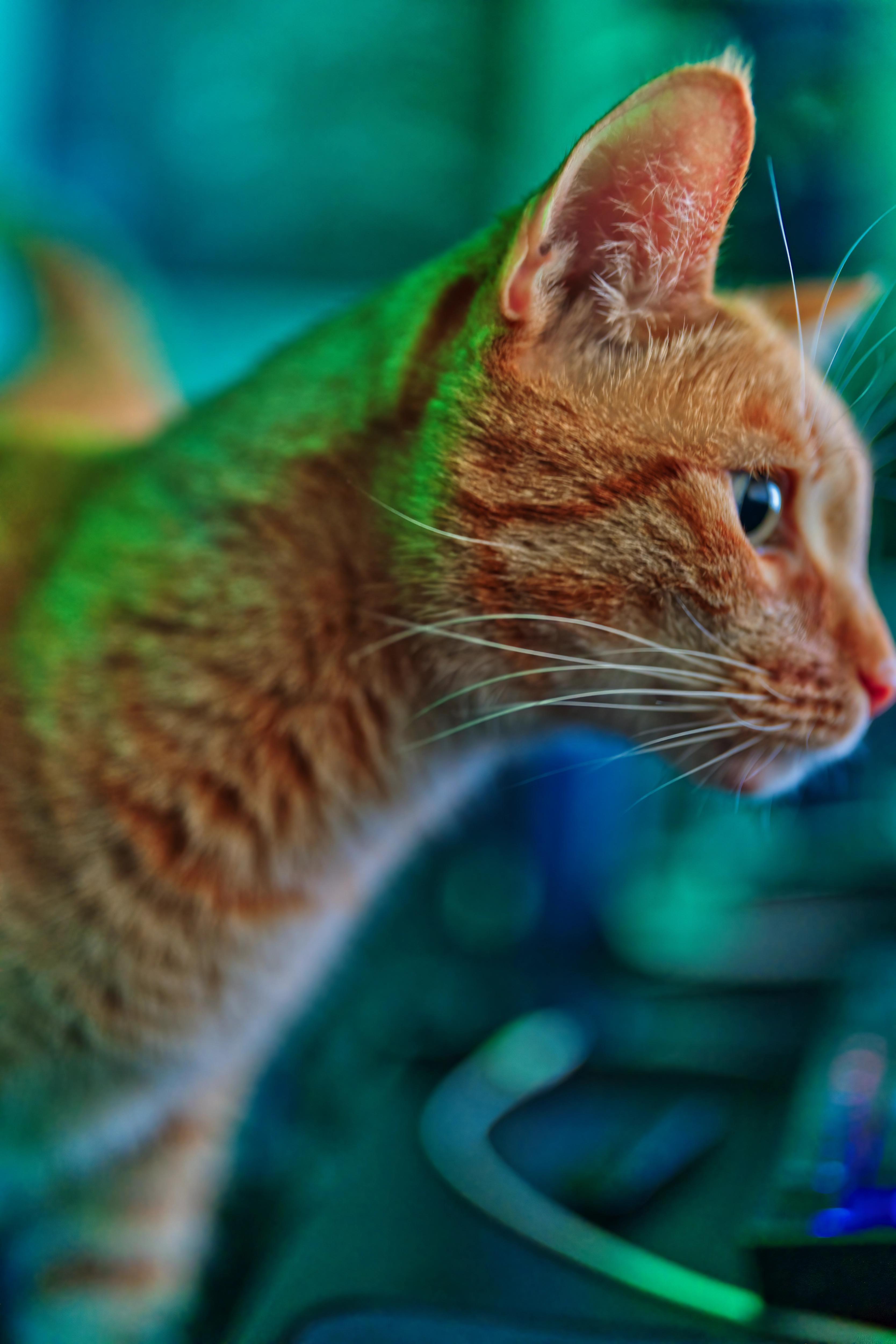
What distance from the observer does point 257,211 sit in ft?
4.21

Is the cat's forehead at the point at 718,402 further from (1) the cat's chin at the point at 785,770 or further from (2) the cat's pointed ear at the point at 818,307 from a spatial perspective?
(1) the cat's chin at the point at 785,770

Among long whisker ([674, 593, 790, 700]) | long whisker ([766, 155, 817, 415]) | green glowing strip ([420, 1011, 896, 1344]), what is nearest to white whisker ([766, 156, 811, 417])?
long whisker ([766, 155, 817, 415])

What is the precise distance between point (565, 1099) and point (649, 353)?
1.83 ft

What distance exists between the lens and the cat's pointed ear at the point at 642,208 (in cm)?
50

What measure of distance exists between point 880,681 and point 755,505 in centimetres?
14

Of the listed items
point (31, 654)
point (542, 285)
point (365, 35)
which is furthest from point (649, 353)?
point (365, 35)

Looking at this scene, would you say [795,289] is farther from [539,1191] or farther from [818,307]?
[539,1191]

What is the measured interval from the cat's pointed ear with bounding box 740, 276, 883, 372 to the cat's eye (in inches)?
5.5

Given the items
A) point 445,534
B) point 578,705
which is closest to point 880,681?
point 578,705

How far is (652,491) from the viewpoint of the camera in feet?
1.88

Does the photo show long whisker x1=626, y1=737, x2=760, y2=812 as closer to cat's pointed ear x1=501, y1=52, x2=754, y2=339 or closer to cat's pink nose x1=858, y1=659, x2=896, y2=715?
cat's pink nose x1=858, y1=659, x2=896, y2=715

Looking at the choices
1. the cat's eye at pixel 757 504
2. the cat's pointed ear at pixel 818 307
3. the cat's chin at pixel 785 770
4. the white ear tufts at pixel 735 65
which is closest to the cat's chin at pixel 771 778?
the cat's chin at pixel 785 770

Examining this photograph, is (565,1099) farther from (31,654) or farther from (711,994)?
(31,654)

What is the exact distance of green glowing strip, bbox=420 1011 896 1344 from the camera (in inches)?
19.3
